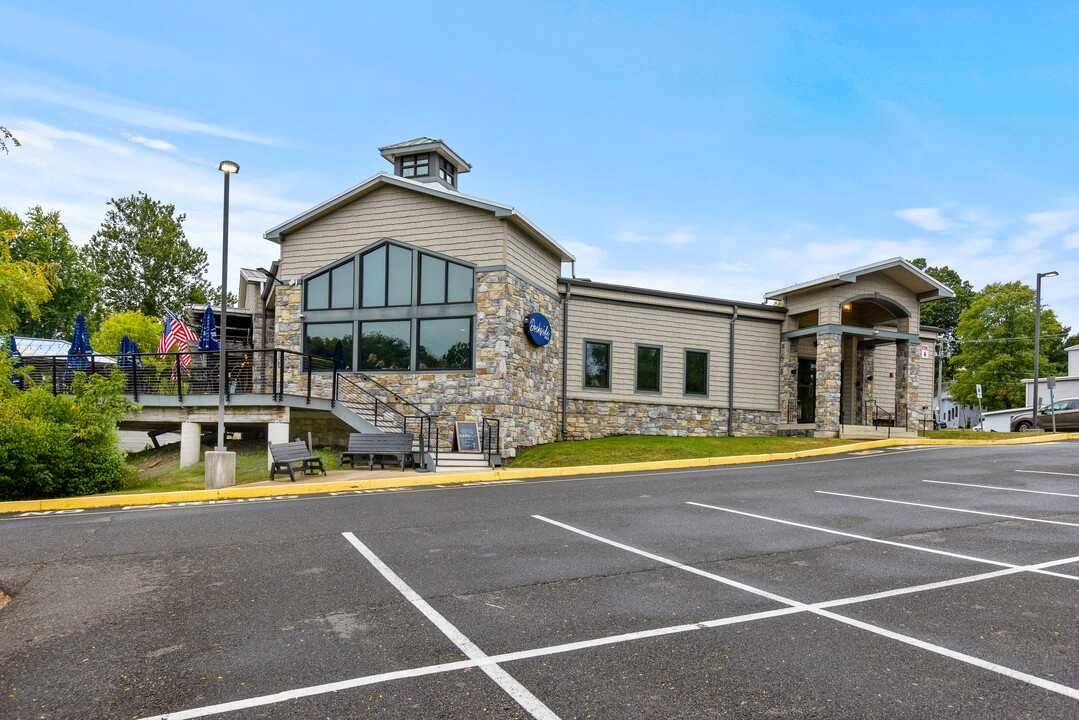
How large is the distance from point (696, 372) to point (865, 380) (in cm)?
769

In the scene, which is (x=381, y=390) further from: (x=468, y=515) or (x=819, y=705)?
(x=819, y=705)

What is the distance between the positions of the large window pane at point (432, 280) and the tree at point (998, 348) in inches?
1904

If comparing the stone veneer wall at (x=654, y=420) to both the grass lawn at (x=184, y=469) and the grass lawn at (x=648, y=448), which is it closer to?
the grass lawn at (x=648, y=448)

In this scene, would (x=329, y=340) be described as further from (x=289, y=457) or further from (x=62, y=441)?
(x=62, y=441)

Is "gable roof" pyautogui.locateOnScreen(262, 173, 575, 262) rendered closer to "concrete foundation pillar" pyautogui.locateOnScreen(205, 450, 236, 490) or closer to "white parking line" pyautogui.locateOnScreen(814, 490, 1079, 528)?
"concrete foundation pillar" pyautogui.locateOnScreen(205, 450, 236, 490)

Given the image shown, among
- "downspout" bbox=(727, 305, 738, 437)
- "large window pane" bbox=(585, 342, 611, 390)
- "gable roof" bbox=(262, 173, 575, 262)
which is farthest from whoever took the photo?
"downspout" bbox=(727, 305, 738, 437)

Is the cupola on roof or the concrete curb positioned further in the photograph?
the cupola on roof

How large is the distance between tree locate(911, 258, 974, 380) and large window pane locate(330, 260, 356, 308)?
2423 inches

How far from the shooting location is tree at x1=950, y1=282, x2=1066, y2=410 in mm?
50125

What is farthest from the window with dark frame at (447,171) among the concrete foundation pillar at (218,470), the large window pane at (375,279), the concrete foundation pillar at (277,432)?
the concrete foundation pillar at (218,470)

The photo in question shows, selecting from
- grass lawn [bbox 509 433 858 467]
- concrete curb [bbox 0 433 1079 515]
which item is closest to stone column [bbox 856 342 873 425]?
grass lawn [bbox 509 433 858 467]

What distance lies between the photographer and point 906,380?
24.9 meters

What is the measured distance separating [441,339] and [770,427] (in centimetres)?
1312

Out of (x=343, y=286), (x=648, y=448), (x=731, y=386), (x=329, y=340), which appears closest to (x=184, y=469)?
(x=329, y=340)
